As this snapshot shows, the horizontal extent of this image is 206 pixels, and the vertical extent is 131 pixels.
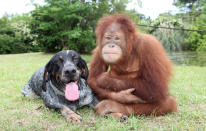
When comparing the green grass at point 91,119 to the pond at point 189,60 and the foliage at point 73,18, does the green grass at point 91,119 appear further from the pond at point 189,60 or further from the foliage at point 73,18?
the foliage at point 73,18

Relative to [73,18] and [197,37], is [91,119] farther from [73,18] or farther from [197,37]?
[197,37]

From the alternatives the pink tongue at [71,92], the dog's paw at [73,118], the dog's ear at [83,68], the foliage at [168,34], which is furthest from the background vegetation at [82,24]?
the dog's paw at [73,118]

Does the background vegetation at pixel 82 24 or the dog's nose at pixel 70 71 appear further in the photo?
the background vegetation at pixel 82 24

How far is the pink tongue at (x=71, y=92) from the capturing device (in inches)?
111

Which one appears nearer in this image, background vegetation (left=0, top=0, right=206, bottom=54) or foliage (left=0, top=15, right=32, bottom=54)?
background vegetation (left=0, top=0, right=206, bottom=54)

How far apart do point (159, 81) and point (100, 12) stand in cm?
1336

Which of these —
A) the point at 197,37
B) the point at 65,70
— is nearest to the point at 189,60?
the point at 197,37

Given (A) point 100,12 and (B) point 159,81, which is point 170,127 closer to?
(B) point 159,81

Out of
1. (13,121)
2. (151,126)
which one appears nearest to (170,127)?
(151,126)

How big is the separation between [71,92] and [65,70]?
0.98ft

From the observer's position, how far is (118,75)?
2.79m

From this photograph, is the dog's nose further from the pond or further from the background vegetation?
the background vegetation

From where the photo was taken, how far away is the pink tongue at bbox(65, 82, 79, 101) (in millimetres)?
2811

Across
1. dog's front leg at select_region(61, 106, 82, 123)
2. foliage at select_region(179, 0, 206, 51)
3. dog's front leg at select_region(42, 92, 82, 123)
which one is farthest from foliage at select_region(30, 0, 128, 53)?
dog's front leg at select_region(61, 106, 82, 123)
